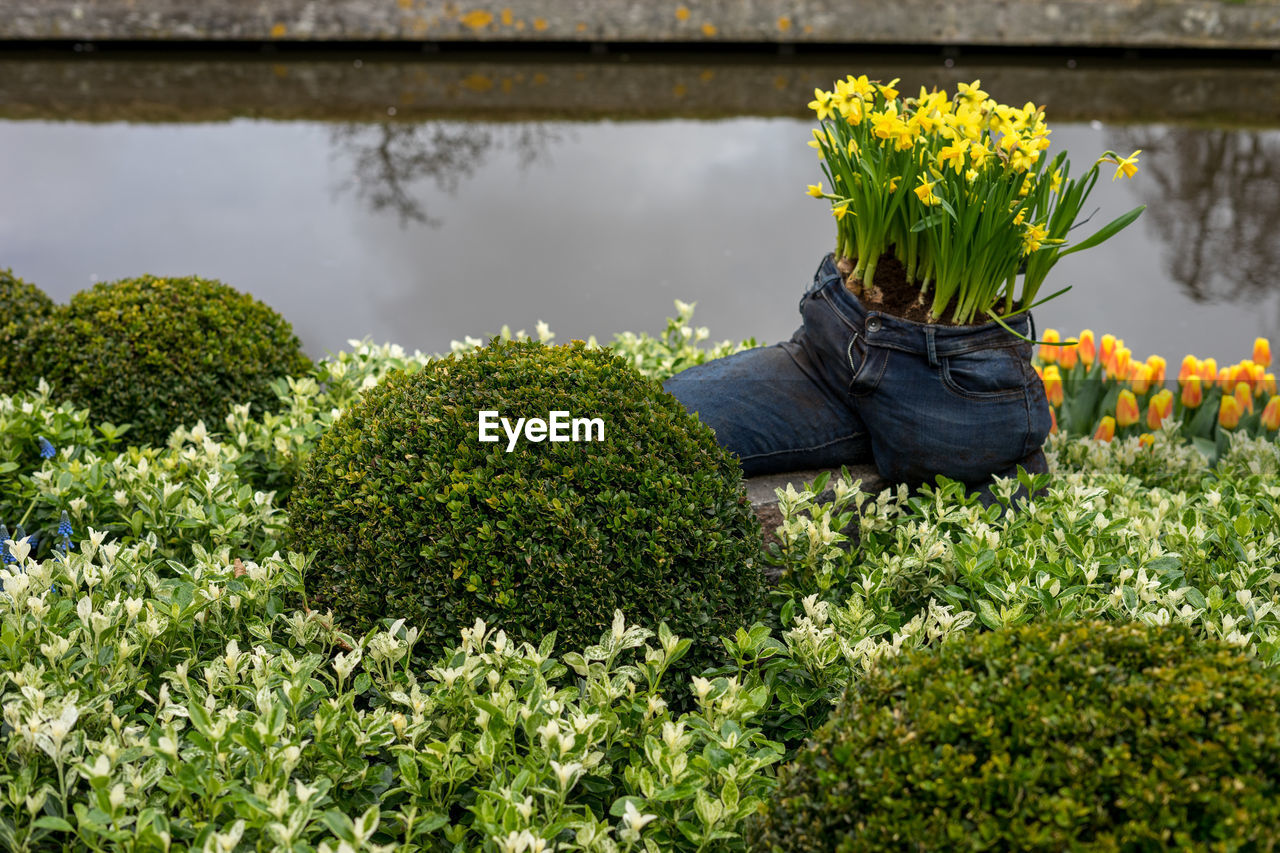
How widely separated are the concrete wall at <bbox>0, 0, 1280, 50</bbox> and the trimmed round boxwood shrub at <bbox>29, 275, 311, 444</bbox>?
22.8 ft

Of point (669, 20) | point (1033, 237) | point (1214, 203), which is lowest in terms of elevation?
point (1033, 237)

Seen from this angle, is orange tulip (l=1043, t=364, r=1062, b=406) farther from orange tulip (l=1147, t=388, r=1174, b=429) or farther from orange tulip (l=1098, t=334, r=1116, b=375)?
orange tulip (l=1147, t=388, r=1174, b=429)

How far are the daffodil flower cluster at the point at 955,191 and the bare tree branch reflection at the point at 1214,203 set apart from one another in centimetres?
404

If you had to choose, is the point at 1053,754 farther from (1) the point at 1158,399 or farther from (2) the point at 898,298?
(1) the point at 1158,399

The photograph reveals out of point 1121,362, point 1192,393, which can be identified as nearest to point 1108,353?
point 1121,362

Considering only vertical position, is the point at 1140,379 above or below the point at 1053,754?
above

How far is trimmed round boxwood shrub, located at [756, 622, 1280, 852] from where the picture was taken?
117 cm

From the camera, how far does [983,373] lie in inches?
93.0

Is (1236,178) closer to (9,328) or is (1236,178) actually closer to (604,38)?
(604,38)

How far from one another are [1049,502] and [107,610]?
2.16m

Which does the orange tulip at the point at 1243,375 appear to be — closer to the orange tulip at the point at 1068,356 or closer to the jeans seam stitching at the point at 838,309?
the orange tulip at the point at 1068,356

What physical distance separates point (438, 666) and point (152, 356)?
6.09 ft

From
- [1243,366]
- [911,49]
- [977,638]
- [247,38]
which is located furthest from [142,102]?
[977,638]

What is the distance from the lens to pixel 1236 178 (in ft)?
23.6
